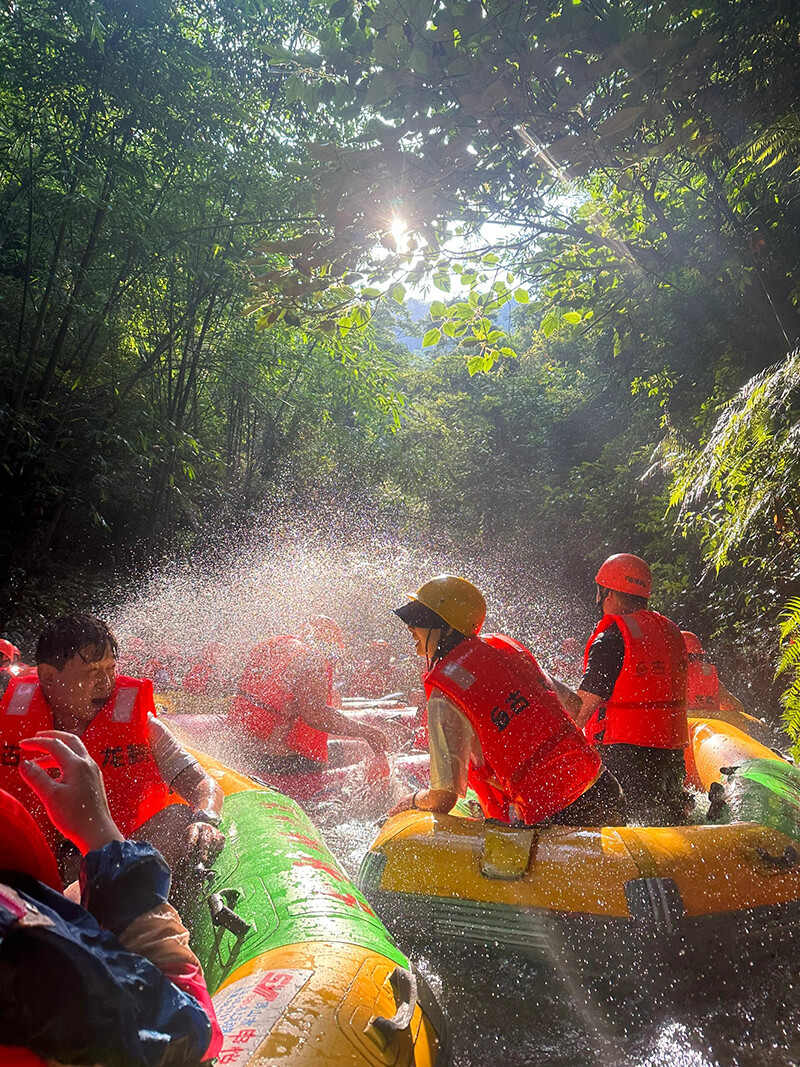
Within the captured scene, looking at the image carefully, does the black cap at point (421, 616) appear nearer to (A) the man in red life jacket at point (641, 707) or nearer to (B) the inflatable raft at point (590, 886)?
(B) the inflatable raft at point (590, 886)

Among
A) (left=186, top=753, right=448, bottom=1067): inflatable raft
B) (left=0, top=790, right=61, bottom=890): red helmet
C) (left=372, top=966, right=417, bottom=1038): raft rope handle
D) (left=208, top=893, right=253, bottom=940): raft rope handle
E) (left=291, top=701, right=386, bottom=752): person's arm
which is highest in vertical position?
(left=0, top=790, right=61, bottom=890): red helmet

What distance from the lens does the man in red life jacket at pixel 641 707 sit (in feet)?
13.1

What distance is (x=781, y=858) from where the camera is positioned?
3135mm

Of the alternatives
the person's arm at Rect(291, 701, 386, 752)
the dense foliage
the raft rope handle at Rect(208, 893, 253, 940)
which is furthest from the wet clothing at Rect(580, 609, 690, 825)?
the raft rope handle at Rect(208, 893, 253, 940)

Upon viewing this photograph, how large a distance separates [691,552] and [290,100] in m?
10.4

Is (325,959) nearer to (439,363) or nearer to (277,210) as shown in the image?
(277,210)

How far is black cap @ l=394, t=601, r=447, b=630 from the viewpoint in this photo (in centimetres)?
346

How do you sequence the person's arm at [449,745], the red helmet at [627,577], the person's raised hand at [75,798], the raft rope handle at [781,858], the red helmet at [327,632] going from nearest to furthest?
1. the person's raised hand at [75,798]
2. the raft rope handle at [781,858]
3. the person's arm at [449,745]
4. the red helmet at [627,577]
5. the red helmet at [327,632]

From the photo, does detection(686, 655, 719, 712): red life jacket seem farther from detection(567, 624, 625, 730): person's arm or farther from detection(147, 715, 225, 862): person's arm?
detection(147, 715, 225, 862): person's arm

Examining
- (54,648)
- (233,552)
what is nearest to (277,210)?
(233,552)

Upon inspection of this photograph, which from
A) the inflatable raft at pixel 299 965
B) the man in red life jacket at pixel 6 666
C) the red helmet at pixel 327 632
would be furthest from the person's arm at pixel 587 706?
the man in red life jacket at pixel 6 666

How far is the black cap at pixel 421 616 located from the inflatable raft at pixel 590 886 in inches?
36.4

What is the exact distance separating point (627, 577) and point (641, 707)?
0.81 metres

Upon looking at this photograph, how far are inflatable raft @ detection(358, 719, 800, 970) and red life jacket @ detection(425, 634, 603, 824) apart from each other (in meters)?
0.18
